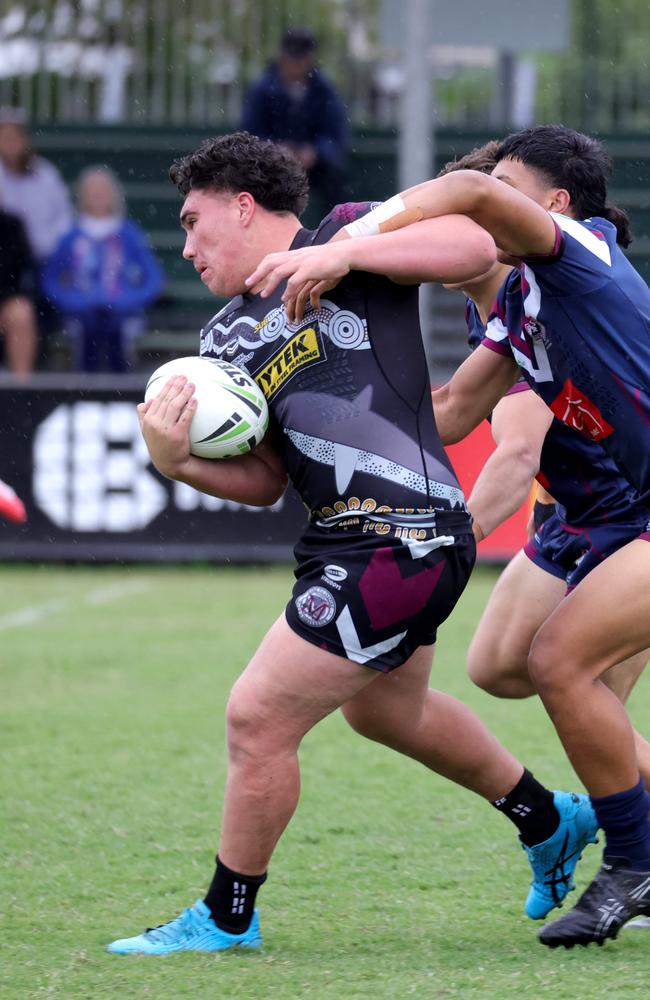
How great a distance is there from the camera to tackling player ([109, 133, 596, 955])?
12.7 feet

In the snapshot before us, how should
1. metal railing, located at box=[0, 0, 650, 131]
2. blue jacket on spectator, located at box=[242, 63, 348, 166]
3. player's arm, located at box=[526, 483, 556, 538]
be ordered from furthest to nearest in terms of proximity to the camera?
metal railing, located at box=[0, 0, 650, 131], blue jacket on spectator, located at box=[242, 63, 348, 166], player's arm, located at box=[526, 483, 556, 538]

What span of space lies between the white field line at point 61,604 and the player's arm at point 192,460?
552 cm

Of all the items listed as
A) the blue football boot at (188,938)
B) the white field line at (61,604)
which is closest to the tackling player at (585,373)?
the blue football boot at (188,938)

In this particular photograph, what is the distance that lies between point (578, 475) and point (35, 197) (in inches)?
399

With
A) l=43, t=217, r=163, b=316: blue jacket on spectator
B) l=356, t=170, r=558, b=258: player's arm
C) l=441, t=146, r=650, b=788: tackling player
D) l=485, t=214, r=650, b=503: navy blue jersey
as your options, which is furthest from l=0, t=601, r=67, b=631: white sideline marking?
l=356, t=170, r=558, b=258: player's arm

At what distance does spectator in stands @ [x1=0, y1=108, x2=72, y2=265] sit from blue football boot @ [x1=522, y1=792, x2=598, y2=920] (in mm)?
10111

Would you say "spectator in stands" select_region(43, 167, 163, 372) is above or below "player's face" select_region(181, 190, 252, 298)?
below

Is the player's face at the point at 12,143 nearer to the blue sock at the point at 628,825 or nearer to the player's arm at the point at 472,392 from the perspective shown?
the player's arm at the point at 472,392

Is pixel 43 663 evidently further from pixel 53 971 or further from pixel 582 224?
pixel 582 224

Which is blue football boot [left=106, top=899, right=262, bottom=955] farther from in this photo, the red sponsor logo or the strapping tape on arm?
the strapping tape on arm

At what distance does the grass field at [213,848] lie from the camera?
382 cm

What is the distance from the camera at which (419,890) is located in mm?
4660

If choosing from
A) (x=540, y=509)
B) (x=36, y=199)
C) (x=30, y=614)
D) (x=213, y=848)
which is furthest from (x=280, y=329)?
(x=36, y=199)

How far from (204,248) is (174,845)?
212 cm
